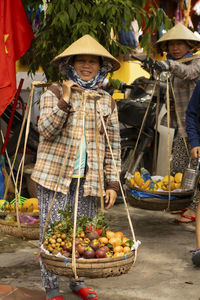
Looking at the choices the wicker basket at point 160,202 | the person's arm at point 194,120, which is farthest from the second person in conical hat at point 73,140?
the wicker basket at point 160,202

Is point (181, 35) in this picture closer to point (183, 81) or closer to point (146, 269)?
point (183, 81)

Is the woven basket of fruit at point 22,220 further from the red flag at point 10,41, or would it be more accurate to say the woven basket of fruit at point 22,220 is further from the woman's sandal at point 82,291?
the red flag at point 10,41

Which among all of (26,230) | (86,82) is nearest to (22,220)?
(26,230)

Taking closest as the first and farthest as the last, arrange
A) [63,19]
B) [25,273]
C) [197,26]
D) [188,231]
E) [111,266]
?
[111,266] → [25,273] → [63,19] → [188,231] → [197,26]

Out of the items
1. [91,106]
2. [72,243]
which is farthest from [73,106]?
[72,243]

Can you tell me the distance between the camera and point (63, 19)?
4457 mm

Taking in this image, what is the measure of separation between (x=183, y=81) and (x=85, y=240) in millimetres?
2835

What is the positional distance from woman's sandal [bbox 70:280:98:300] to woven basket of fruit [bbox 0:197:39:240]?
0.73 m

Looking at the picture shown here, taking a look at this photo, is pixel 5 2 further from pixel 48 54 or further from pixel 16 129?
pixel 16 129

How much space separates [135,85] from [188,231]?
7.68 feet

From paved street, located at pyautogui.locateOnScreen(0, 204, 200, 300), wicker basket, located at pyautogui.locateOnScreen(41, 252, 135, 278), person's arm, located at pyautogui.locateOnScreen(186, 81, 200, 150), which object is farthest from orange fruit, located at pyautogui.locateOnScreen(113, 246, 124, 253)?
person's arm, located at pyautogui.locateOnScreen(186, 81, 200, 150)

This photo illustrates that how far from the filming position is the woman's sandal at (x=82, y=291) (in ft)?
10.6

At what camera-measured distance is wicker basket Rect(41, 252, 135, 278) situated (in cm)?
257

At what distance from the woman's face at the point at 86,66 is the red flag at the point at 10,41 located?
2.36m
